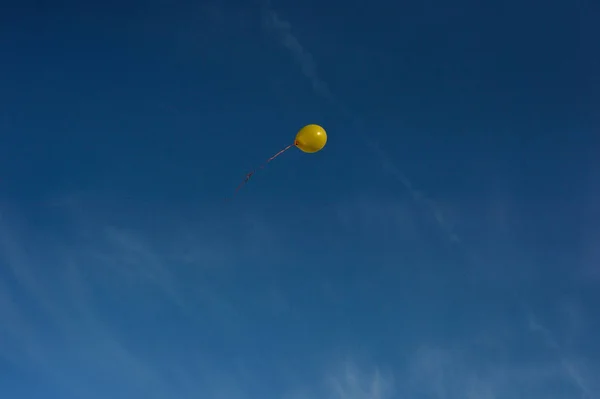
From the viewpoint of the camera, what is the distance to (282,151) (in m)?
26.3

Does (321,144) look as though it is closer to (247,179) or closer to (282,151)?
(282,151)

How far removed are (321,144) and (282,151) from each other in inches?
67.2

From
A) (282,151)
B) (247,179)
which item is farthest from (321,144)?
(247,179)

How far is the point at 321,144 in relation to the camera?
1025 inches

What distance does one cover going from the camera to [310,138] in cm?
2555

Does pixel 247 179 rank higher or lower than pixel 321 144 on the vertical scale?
lower

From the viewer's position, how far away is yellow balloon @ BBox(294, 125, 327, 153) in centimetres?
A: 2553

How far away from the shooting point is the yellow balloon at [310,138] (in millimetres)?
25531

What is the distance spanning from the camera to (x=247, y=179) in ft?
86.0

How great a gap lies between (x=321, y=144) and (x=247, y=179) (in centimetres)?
348
